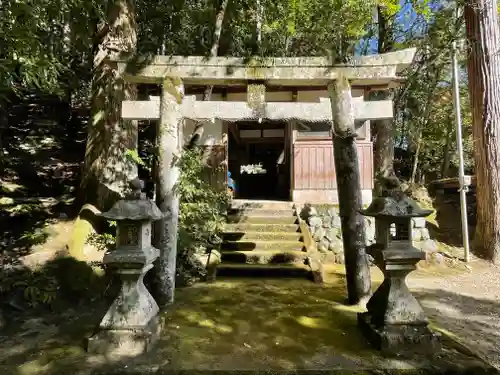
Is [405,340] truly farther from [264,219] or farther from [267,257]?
[264,219]

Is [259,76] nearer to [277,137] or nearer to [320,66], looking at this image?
[320,66]

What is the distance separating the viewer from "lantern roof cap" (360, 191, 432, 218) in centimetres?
366

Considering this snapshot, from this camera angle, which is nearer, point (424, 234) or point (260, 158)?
point (424, 234)

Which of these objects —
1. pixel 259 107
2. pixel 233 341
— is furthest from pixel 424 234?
pixel 233 341

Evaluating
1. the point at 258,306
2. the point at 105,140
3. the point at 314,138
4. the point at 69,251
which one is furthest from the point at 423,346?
the point at 314,138

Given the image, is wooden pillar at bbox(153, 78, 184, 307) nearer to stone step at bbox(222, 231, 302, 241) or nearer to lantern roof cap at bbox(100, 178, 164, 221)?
lantern roof cap at bbox(100, 178, 164, 221)

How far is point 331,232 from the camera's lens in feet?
28.5

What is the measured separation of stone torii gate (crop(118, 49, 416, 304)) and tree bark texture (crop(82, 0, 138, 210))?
1583 mm

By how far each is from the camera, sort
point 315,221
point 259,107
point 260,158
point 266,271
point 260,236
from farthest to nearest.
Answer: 1. point 260,158
2. point 315,221
3. point 260,236
4. point 266,271
5. point 259,107

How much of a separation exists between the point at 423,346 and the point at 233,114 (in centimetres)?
378

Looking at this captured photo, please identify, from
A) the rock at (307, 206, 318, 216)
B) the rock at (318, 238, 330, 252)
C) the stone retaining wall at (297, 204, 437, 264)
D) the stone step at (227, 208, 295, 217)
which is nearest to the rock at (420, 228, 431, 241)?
the stone retaining wall at (297, 204, 437, 264)

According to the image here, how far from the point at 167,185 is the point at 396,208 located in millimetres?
3094

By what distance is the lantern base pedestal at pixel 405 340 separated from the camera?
3.33 meters

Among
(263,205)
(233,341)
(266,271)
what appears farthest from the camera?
(263,205)
